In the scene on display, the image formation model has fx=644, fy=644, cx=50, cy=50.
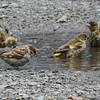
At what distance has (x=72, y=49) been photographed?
1513 cm

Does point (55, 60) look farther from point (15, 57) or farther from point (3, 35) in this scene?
point (3, 35)

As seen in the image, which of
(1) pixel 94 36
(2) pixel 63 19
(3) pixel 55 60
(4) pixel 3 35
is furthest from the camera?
(2) pixel 63 19

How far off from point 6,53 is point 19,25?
321 inches

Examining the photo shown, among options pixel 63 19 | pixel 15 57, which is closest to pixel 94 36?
pixel 15 57

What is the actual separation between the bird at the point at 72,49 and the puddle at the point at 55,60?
0.51 feet

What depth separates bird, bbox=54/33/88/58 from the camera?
14.8 m

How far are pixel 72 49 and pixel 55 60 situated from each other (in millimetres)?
1171

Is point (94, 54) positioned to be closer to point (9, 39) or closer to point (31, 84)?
point (9, 39)

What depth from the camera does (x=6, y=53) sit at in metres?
12.6

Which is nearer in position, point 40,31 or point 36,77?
point 36,77

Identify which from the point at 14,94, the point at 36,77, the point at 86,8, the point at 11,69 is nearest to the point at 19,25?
the point at 86,8

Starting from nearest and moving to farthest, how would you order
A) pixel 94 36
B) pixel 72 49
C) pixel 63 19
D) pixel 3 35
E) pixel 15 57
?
1. pixel 15 57
2. pixel 72 49
3. pixel 94 36
4. pixel 3 35
5. pixel 63 19

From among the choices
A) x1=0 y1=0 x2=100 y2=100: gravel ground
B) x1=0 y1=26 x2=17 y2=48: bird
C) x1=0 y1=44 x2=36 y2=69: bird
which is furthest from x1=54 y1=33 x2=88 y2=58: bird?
x1=0 y1=44 x2=36 y2=69: bird

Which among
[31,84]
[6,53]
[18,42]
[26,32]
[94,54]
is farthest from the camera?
[26,32]
